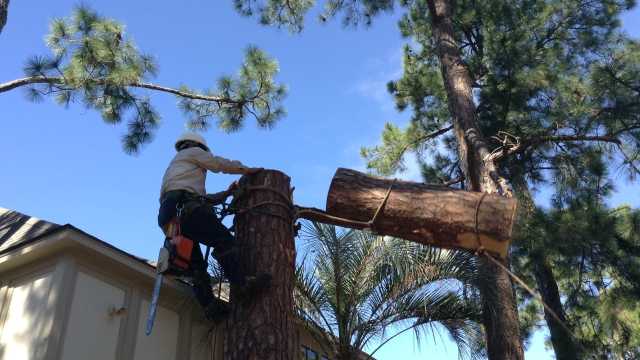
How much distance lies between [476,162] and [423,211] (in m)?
4.71

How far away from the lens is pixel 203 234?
468 cm

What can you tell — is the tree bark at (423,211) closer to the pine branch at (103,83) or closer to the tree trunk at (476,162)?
the tree trunk at (476,162)

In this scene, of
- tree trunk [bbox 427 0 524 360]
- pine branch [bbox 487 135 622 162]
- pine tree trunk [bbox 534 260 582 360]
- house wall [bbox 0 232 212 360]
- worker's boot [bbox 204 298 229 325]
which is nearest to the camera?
worker's boot [bbox 204 298 229 325]

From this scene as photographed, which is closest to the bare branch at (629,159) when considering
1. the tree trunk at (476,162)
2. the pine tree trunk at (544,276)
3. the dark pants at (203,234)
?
the pine tree trunk at (544,276)

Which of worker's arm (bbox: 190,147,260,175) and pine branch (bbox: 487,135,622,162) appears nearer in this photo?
worker's arm (bbox: 190,147,260,175)

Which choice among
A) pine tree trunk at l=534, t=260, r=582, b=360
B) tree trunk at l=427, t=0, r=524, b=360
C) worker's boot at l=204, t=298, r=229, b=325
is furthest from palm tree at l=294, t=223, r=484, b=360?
pine tree trunk at l=534, t=260, r=582, b=360

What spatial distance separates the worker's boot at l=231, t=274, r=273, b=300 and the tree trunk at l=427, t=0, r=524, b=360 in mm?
3003

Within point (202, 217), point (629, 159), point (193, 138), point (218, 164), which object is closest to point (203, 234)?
point (202, 217)

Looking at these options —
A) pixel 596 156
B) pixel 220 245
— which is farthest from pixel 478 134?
pixel 220 245

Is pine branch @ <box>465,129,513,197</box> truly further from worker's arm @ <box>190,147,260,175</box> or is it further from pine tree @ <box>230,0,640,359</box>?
worker's arm @ <box>190,147,260,175</box>

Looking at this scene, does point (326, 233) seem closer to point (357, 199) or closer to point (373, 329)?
point (373, 329)

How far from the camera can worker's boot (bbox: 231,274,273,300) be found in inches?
→ 161

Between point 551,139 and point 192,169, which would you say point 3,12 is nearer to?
point 192,169

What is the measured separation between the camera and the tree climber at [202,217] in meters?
4.21
